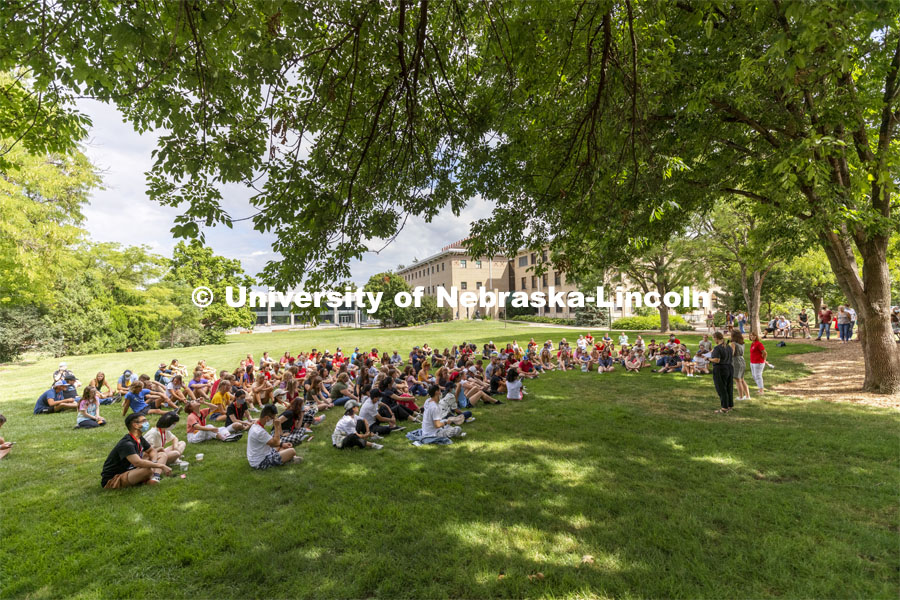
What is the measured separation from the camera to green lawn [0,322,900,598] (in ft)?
12.0

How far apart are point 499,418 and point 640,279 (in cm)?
2685

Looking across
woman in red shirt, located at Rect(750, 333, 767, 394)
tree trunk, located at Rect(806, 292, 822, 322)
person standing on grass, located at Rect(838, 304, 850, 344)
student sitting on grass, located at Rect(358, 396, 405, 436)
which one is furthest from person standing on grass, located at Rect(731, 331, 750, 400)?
tree trunk, located at Rect(806, 292, 822, 322)

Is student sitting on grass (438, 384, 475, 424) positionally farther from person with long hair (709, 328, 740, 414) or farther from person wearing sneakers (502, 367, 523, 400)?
person with long hair (709, 328, 740, 414)

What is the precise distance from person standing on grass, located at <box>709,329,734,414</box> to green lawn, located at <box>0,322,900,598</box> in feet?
3.62

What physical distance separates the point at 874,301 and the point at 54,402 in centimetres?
2323

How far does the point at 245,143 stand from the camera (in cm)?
493

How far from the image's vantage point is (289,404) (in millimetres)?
10266

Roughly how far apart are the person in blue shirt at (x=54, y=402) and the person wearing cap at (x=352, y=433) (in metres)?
9.95

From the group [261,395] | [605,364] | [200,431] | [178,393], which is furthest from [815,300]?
[178,393]

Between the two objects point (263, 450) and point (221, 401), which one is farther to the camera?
point (221, 401)

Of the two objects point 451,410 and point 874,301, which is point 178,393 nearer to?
point 451,410

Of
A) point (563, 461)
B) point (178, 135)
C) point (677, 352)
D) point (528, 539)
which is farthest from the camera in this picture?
point (677, 352)

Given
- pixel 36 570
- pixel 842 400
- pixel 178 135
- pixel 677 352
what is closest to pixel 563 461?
Answer: pixel 36 570

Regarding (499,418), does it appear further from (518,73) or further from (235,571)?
(518,73)
